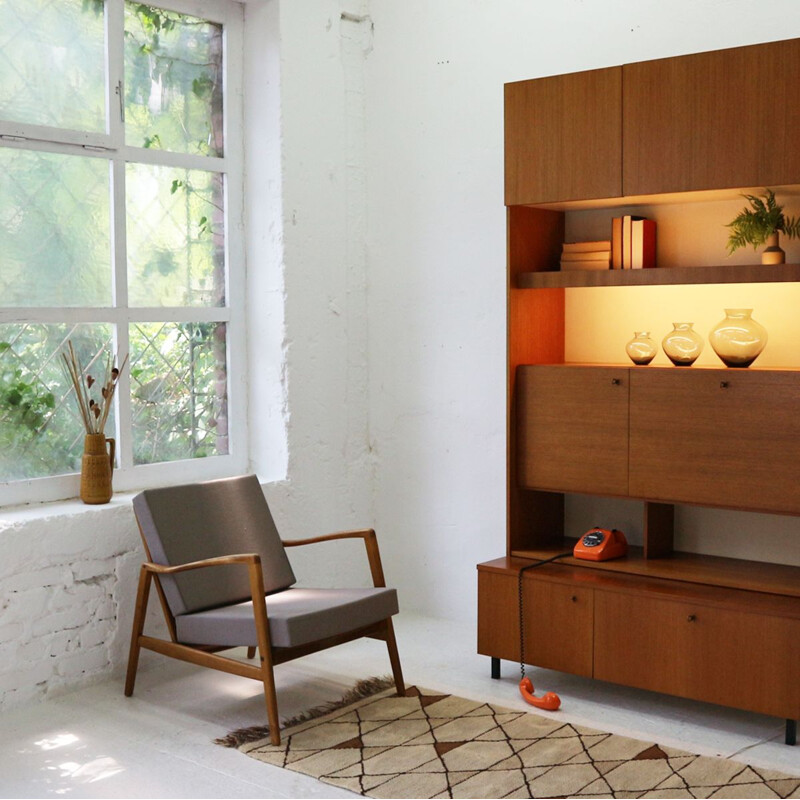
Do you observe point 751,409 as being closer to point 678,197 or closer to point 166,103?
point 678,197

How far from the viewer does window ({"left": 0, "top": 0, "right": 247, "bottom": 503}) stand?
424cm

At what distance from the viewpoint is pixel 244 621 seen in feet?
12.3

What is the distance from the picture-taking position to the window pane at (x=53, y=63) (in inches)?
165

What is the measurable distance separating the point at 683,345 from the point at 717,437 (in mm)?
414

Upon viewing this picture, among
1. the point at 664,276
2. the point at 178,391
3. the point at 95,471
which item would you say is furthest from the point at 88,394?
the point at 664,276

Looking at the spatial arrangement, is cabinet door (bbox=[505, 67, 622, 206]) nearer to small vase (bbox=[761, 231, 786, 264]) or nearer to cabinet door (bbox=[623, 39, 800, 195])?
cabinet door (bbox=[623, 39, 800, 195])

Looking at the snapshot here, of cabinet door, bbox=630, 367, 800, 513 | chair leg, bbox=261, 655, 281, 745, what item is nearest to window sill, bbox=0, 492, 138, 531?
chair leg, bbox=261, 655, 281, 745

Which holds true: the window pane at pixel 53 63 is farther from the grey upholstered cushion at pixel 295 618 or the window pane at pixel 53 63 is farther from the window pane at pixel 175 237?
Answer: the grey upholstered cushion at pixel 295 618

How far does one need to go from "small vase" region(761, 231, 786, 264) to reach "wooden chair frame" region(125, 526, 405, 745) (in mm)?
1825

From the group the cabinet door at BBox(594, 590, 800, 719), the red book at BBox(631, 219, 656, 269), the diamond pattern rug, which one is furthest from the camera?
the red book at BBox(631, 219, 656, 269)

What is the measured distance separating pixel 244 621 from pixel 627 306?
203 cm

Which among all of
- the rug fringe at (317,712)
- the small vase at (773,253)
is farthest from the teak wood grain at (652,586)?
the small vase at (773,253)

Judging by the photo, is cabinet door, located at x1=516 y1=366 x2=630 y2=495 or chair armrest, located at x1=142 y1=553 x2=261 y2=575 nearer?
chair armrest, located at x1=142 y1=553 x2=261 y2=575

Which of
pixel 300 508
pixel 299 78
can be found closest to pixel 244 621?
pixel 300 508
